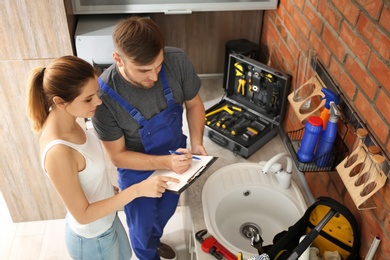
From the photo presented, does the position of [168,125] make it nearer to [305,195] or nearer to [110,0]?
[305,195]

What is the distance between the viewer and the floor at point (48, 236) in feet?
8.30

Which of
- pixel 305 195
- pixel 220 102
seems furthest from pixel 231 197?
pixel 220 102

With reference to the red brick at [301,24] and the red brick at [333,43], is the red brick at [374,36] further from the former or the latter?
the red brick at [301,24]

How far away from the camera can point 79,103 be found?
55.9 inches

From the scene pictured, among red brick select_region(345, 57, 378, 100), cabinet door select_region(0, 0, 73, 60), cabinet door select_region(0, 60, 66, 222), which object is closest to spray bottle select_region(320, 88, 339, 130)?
red brick select_region(345, 57, 378, 100)

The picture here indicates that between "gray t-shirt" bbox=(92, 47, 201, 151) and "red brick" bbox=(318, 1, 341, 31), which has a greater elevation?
"red brick" bbox=(318, 1, 341, 31)

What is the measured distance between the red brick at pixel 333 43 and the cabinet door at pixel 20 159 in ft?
4.44

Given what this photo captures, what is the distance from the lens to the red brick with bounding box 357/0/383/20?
4.18ft

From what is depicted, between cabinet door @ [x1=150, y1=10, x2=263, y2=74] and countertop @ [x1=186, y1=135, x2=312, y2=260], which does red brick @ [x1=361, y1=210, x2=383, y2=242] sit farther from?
cabinet door @ [x1=150, y1=10, x2=263, y2=74]

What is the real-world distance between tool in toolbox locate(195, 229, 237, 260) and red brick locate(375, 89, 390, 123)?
80 cm

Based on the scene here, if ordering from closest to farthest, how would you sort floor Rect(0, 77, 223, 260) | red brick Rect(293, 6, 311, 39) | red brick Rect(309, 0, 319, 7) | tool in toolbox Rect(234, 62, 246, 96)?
red brick Rect(309, 0, 319, 7)
red brick Rect(293, 6, 311, 39)
tool in toolbox Rect(234, 62, 246, 96)
floor Rect(0, 77, 223, 260)

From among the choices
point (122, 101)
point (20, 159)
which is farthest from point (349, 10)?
point (20, 159)

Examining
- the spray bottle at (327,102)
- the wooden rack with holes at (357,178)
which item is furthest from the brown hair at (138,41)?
the wooden rack with holes at (357,178)

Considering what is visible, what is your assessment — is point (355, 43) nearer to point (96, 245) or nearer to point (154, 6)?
point (154, 6)
